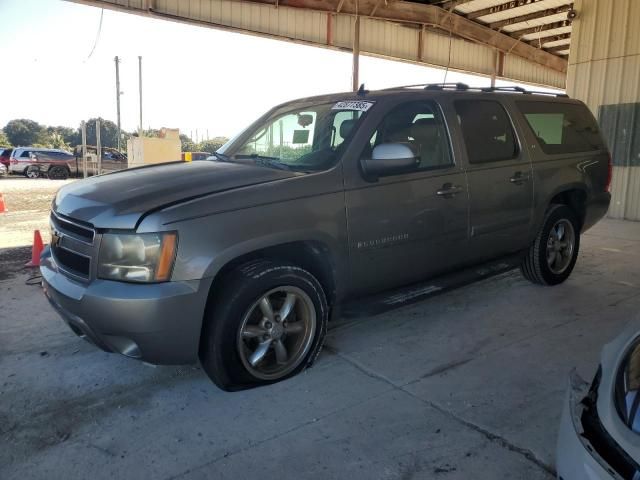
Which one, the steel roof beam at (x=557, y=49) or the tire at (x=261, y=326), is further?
the steel roof beam at (x=557, y=49)

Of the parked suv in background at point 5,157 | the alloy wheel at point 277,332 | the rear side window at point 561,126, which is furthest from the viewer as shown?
the parked suv in background at point 5,157

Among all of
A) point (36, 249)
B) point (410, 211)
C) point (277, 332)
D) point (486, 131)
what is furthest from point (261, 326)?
point (36, 249)

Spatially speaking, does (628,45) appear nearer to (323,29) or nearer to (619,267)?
(619,267)

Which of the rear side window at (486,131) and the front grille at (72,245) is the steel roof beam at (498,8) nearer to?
the rear side window at (486,131)

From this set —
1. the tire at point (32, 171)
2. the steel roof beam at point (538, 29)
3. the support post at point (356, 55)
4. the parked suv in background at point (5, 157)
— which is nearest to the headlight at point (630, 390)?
the support post at point (356, 55)

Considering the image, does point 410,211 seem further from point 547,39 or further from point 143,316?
point 547,39

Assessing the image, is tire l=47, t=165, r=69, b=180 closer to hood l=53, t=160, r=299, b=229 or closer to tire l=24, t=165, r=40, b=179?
tire l=24, t=165, r=40, b=179

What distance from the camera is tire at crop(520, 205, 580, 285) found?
517cm

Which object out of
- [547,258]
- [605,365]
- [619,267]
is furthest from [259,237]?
[619,267]

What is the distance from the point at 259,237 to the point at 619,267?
507cm

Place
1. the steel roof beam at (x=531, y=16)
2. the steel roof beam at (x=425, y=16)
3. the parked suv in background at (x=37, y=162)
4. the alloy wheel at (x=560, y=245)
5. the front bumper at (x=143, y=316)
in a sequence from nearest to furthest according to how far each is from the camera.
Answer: the front bumper at (x=143, y=316) < the alloy wheel at (x=560, y=245) < the steel roof beam at (x=425, y=16) < the steel roof beam at (x=531, y=16) < the parked suv in background at (x=37, y=162)

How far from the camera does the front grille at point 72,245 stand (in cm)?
299

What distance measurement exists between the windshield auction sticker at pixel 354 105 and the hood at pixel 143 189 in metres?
0.82

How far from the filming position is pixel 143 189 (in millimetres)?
3166
